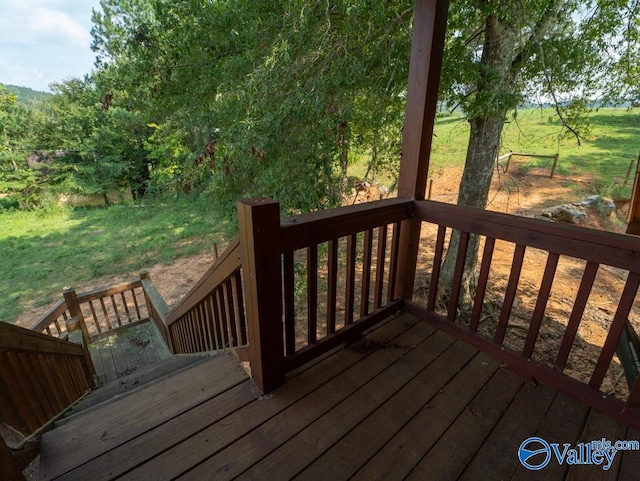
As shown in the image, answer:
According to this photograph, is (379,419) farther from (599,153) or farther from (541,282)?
(599,153)

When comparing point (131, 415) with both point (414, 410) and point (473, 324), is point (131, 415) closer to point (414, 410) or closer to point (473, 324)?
point (414, 410)

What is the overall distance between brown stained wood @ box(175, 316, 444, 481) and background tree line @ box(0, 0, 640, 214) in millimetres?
1827

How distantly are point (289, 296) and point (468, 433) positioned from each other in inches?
37.8

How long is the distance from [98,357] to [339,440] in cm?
382

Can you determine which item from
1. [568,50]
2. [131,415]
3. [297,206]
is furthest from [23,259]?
[568,50]

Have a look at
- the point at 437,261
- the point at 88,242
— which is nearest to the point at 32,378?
the point at 437,261

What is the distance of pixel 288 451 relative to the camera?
1.19m

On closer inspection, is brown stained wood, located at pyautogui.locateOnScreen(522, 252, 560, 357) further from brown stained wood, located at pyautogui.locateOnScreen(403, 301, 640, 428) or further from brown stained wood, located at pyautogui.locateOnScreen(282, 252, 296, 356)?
brown stained wood, located at pyautogui.locateOnScreen(282, 252, 296, 356)

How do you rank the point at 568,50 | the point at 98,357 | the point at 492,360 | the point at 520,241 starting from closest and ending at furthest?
the point at 520,241 < the point at 492,360 < the point at 568,50 < the point at 98,357

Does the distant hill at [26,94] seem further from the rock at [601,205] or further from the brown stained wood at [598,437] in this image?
the rock at [601,205]

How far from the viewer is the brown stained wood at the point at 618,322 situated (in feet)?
4.08

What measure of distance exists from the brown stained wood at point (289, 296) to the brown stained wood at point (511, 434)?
2.90 ft

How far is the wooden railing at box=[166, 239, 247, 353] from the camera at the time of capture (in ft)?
5.01

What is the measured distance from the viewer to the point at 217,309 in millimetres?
1914
